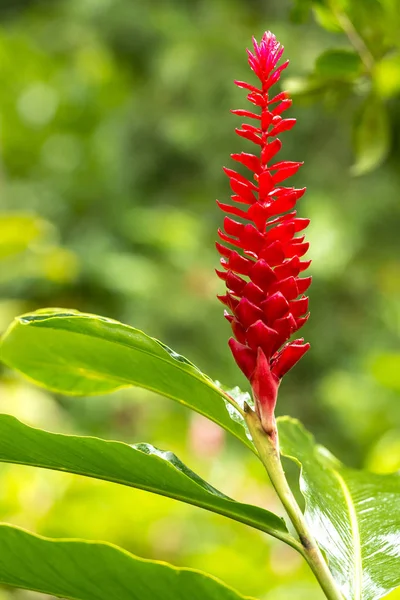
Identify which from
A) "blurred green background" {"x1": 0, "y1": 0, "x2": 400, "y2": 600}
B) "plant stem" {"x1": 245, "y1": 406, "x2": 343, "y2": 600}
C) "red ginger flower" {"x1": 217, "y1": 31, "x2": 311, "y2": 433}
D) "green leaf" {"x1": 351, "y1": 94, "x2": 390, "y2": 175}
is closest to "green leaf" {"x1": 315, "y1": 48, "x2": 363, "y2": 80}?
"green leaf" {"x1": 351, "y1": 94, "x2": 390, "y2": 175}

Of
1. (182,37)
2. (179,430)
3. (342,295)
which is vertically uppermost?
(182,37)

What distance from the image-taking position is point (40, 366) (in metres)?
0.52

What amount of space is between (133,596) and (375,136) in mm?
512

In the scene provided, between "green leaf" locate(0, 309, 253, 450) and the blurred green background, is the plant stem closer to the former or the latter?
"green leaf" locate(0, 309, 253, 450)

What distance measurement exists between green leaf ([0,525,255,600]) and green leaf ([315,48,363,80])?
47cm

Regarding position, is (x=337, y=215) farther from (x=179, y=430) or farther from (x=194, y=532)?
(x=194, y=532)

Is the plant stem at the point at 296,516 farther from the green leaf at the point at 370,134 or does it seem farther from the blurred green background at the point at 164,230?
the blurred green background at the point at 164,230

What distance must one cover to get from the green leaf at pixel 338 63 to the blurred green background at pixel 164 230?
123cm

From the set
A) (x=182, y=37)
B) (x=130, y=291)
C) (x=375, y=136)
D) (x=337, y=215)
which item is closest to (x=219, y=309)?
(x=130, y=291)

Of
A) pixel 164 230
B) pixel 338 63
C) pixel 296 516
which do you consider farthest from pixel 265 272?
pixel 164 230

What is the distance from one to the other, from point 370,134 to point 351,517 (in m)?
0.39

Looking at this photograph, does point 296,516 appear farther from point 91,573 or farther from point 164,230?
point 164,230

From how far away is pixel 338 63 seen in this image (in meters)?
0.69

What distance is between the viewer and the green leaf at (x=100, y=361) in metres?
0.42
